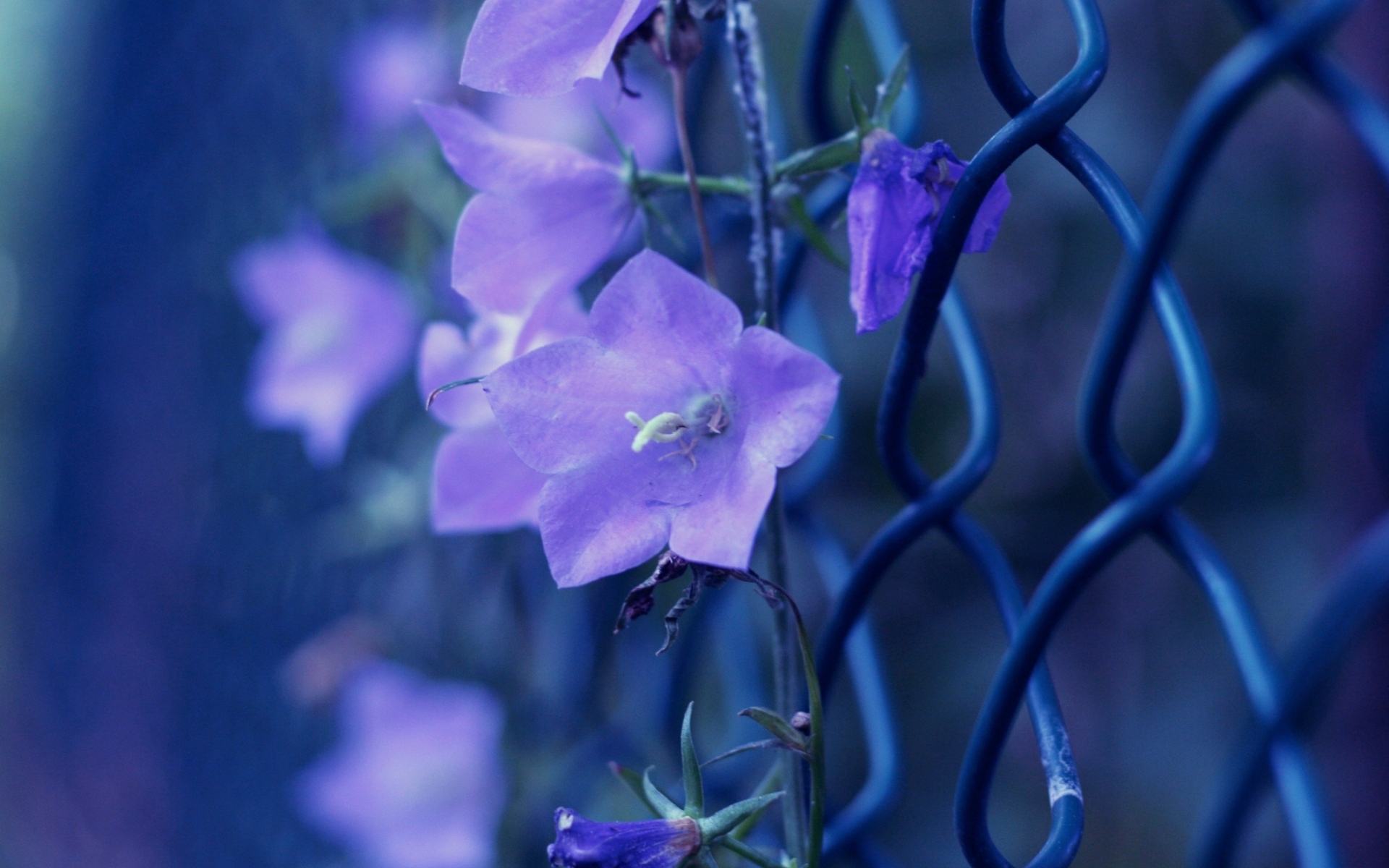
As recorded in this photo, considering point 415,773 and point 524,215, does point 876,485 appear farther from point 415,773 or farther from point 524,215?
point 524,215

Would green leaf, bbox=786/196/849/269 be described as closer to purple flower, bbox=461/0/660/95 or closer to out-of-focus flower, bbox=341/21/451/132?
purple flower, bbox=461/0/660/95

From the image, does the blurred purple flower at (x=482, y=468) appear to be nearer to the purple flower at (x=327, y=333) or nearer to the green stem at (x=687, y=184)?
the green stem at (x=687, y=184)

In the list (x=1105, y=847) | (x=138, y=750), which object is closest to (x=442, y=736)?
(x=1105, y=847)

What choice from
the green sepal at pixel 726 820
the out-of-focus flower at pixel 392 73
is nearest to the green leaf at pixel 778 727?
the green sepal at pixel 726 820

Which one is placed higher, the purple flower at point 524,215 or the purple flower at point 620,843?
the purple flower at point 524,215

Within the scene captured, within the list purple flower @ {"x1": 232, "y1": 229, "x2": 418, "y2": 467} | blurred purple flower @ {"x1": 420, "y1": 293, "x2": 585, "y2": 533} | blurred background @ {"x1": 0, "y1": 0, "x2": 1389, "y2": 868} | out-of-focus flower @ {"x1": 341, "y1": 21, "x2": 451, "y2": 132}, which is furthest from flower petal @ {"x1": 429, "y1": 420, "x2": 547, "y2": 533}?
out-of-focus flower @ {"x1": 341, "y1": 21, "x2": 451, "y2": 132}

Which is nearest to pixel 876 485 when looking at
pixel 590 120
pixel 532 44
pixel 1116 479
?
pixel 590 120
